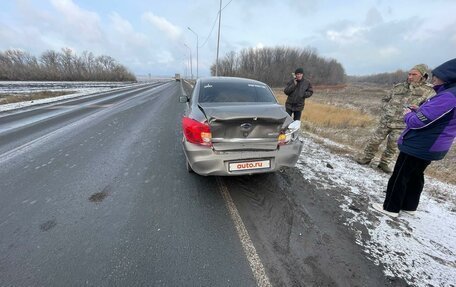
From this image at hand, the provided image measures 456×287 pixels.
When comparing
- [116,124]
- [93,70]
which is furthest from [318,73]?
[116,124]

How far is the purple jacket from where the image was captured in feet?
7.87

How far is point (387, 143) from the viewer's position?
15.2ft

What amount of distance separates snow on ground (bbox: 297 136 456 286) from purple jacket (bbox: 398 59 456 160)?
0.88 metres

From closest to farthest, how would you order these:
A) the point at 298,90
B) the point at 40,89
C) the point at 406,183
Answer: the point at 406,183, the point at 298,90, the point at 40,89

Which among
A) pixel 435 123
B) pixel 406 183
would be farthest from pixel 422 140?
pixel 406 183

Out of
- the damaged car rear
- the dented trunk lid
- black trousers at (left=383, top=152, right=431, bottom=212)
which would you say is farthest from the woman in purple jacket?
the dented trunk lid

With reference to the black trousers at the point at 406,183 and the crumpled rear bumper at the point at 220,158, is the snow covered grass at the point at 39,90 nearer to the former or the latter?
the crumpled rear bumper at the point at 220,158

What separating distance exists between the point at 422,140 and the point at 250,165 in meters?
2.01

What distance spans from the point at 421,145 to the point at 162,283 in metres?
3.10

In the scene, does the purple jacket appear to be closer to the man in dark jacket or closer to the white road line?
the white road line

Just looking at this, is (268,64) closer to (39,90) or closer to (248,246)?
(39,90)

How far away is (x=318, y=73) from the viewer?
90.8m

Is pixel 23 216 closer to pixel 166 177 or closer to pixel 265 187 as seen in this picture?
pixel 166 177

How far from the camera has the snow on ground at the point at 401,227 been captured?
219 cm
